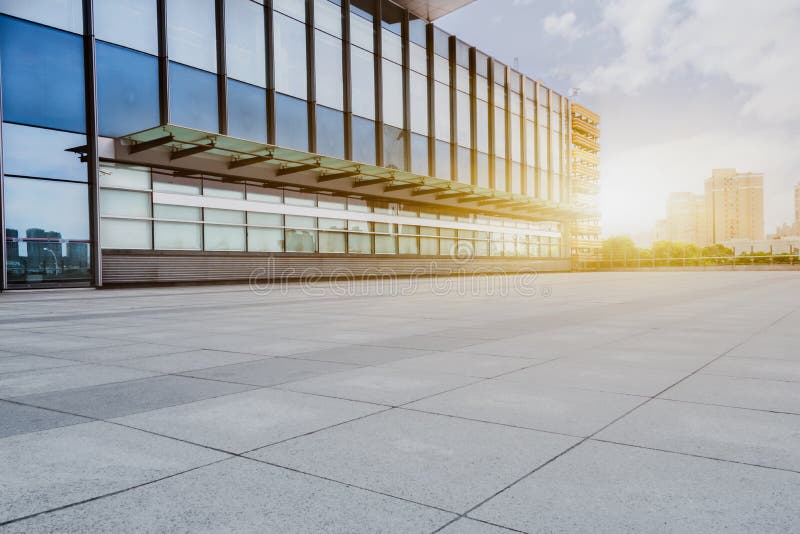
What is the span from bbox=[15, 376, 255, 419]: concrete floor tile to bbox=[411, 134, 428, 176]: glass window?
29775 millimetres

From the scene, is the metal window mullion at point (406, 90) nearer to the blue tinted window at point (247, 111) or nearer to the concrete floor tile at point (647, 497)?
the blue tinted window at point (247, 111)

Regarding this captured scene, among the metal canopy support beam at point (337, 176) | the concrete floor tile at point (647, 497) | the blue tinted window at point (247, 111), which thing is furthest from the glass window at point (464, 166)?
the concrete floor tile at point (647, 497)

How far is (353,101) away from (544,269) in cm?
2397

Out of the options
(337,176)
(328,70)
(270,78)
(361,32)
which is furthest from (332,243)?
(361,32)

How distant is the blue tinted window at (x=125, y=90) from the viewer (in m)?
21.3

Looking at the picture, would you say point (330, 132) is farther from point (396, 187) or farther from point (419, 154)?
point (419, 154)

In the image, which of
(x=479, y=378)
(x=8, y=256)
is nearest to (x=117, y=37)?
(x=8, y=256)

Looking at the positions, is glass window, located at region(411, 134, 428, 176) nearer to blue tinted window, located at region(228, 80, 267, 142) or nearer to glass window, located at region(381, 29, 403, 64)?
glass window, located at region(381, 29, 403, 64)

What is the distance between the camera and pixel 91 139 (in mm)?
20812

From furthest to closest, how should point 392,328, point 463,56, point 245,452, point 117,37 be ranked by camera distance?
point 463,56
point 117,37
point 392,328
point 245,452

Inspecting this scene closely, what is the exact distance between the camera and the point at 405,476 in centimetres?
280

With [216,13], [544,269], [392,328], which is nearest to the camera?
[392,328]

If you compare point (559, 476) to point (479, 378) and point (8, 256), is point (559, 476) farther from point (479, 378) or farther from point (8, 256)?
A: point (8, 256)

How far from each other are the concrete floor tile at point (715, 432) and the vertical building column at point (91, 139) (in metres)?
20.8
